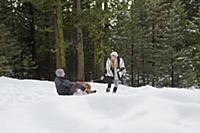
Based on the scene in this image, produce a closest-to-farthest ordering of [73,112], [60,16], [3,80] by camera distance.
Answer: [73,112], [3,80], [60,16]

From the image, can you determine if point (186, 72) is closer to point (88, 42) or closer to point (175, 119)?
point (88, 42)

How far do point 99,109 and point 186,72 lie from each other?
25101mm

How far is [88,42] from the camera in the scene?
3272 centimetres

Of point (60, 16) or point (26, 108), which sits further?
point (60, 16)

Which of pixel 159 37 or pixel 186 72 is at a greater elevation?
pixel 159 37

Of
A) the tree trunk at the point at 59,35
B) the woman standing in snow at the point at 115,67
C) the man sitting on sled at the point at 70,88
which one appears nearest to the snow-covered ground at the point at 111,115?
the man sitting on sled at the point at 70,88

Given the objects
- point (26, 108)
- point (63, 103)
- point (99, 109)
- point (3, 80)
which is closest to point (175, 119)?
point (99, 109)

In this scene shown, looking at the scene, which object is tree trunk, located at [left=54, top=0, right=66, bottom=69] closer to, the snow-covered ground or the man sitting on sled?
the man sitting on sled

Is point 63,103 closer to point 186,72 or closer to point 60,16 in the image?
point 60,16

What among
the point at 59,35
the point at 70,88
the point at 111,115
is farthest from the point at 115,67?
the point at 59,35

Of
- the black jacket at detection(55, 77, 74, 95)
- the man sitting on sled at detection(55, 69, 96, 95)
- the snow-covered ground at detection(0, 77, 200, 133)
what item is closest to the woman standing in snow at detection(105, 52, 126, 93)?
the man sitting on sled at detection(55, 69, 96, 95)

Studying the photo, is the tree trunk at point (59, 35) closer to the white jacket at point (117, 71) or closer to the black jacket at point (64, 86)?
the white jacket at point (117, 71)

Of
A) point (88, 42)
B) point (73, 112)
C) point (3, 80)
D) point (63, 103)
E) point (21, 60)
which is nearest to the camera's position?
point (73, 112)

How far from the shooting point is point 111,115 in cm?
646
